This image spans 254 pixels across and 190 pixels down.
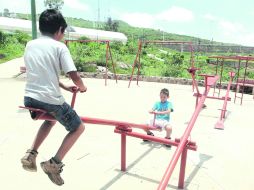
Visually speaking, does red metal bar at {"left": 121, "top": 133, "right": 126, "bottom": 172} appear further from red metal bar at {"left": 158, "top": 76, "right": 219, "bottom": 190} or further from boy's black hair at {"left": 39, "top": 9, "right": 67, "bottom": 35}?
boy's black hair at {"left": 39, "top": 9, "right": 67, "bottom": 35}

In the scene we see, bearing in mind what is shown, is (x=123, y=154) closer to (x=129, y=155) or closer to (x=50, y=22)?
(x=129, y=155)

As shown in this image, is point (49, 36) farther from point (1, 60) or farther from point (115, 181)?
point (1, 60)

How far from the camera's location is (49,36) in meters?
2.40

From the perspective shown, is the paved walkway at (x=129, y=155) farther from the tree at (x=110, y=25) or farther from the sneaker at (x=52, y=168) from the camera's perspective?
the tree at (x=110, y=25)

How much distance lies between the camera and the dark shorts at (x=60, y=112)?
2354mm

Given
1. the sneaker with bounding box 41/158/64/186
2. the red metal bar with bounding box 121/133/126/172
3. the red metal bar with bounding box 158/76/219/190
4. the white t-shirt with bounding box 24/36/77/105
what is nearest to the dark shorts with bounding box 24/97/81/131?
the white t-shirt with bounding box 24/36/77/105

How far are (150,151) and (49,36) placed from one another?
2333 millimetres

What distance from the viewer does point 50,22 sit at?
2359 millimetres

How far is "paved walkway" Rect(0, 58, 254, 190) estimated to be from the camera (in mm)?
3262

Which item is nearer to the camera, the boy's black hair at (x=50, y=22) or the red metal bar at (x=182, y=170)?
the boy's black hair at (x=50, y=22)

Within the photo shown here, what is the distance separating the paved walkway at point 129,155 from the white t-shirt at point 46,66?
3.81ft

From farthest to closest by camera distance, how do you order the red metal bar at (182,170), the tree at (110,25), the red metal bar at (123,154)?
the tree at (110,25), the red metal bar at (123,154), the red metal bar at (182,170)

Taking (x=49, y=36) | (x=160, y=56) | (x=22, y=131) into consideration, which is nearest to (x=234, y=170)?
(x=49, y=36)

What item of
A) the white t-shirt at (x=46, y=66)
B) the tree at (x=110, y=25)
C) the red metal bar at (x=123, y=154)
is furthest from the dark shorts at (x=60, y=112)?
the tree at (x=110, y=25)
